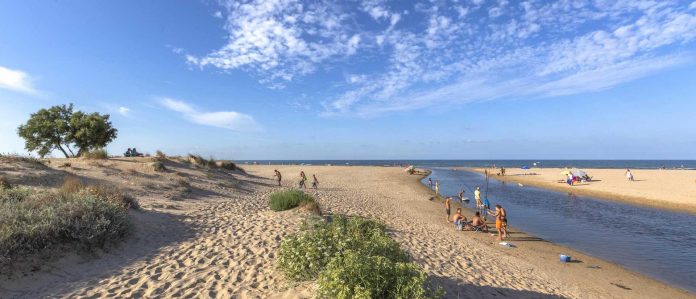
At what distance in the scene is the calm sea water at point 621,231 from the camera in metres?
13.3

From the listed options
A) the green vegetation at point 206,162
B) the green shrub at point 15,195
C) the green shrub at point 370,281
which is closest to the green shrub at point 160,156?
the green vegetation at point 206,162

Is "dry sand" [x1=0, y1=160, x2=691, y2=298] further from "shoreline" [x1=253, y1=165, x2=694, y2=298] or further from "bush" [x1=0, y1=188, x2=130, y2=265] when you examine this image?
"bush" [x1=0, y1=188, x2=130, y2=265]

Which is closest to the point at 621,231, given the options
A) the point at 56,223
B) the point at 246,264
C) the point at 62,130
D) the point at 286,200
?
the point at 286,200

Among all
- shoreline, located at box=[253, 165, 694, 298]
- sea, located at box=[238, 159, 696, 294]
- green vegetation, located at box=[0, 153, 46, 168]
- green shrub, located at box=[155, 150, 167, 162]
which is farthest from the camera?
green shrub, located at box=[155, 150, 167, 162]

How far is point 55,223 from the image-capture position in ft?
28.7

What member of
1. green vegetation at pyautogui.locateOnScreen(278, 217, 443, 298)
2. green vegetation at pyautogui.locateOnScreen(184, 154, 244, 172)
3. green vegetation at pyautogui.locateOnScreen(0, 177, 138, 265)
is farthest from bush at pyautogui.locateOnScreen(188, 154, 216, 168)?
green vegetation at pyautogui.locateOnScreen(278, 217, 443, 298)

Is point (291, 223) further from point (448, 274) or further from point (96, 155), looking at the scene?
point (96, 155)

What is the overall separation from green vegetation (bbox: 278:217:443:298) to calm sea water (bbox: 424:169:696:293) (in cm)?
1107

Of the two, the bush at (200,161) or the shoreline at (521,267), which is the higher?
the bush at (200,161)

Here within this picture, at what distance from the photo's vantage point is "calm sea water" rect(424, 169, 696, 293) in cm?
1334

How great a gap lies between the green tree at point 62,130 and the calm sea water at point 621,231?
117ft

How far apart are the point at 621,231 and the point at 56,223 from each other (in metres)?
23.6

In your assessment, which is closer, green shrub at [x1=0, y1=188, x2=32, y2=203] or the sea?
green shrub at [x1=0, y1=188, x2=32, y2=203]

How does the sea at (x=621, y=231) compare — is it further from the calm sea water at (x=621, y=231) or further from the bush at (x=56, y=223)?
the bush at (x=56, y=223)
